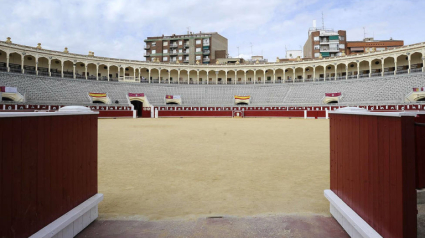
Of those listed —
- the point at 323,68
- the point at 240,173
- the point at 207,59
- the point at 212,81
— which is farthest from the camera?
the point at 207,59

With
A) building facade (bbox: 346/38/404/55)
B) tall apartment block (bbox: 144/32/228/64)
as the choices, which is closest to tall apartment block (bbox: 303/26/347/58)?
building facade (bbox: 346/38/404/55)

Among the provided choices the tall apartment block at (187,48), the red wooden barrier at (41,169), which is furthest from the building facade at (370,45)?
the red wooden barrier at (41,169)

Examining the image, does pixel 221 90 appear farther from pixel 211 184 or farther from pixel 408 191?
pixel 408 191

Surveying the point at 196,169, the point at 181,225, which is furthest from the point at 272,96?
the point at 181,225

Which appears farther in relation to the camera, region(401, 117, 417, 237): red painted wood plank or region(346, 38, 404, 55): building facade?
region(346, 38, 404, 55): building facade

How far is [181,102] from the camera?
44.5 m

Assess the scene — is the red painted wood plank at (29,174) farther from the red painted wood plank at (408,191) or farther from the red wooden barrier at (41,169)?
the red painted wood plank at (408,191)

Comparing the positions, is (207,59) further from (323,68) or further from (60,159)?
(60,159)

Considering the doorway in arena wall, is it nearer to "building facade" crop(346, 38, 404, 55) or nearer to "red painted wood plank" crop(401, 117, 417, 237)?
"red painted wood plank" crop(401, 117, 417, 237)

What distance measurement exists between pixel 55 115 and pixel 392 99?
1549 inches

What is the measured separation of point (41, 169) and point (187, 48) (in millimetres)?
68525

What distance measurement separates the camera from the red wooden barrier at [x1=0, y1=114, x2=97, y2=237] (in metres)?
1.88

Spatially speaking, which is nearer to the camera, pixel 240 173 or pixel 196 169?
pixel 240 173

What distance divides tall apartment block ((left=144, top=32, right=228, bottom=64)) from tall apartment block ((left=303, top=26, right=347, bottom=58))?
23.2 meters
